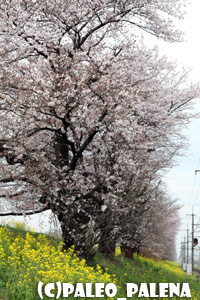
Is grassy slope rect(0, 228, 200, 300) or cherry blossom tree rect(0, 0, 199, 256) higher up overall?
cherry blossom tree rect(0, 0, 199, 256)

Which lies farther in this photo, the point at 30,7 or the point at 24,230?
the point at 24,230

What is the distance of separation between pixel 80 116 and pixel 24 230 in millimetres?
6664

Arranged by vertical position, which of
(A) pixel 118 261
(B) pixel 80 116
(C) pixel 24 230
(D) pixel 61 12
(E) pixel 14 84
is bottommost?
(A) pixel 118 261

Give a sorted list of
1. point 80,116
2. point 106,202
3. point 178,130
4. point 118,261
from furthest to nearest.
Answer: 1. point 178,130
2. point 118,261
3. point 106,202
4. point 80,116

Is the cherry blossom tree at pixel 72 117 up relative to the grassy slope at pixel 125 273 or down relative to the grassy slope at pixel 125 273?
up

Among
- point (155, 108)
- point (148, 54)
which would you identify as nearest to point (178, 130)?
point (155, 108)

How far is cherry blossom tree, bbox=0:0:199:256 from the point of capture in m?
10.6

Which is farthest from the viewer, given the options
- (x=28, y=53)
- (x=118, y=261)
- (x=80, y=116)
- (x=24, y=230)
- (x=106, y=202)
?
(x=118, y=261)

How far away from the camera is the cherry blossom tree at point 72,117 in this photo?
34.7 ft

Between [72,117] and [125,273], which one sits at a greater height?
[72,117]

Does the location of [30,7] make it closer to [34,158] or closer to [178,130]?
[34,158]

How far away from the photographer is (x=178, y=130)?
63.7 feet

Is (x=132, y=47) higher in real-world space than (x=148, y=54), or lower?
lower

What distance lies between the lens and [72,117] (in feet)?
36.2
